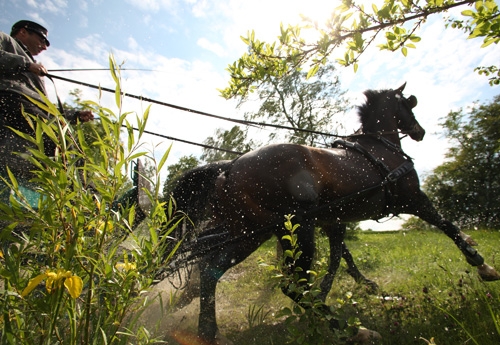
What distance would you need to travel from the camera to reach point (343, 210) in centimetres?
308

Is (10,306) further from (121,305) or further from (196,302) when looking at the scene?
(196,302)

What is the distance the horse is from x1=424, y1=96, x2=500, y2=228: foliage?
61.0 feet

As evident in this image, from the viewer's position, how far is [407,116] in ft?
14.0

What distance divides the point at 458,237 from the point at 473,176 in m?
21.8

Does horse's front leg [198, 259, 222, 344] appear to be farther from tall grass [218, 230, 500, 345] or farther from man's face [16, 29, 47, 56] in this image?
man's face [16, 29, 47, 56]

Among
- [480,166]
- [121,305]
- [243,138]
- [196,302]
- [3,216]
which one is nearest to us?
[3,216]

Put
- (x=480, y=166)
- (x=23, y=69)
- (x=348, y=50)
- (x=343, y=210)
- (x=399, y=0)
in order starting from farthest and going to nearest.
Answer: (x=480, y=166), (x=343, y=210), (x=23, y=69), (x=348, y=50), (x=399, y=0)

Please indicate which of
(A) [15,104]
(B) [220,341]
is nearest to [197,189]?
(B) [220,341]

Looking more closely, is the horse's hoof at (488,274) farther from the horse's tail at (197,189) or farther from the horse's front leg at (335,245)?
the horse's tail at (197,189)

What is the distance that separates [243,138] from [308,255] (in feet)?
30.7

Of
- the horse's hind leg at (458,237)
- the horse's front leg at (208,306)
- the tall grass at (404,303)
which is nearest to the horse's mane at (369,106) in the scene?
the horse's hind leg at (458,237)

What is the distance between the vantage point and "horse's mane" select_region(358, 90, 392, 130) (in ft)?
13.4

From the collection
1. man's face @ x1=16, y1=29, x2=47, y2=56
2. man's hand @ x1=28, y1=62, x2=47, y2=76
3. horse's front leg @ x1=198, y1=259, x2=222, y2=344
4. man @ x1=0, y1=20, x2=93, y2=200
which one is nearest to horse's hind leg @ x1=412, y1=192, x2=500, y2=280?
horse's front leg @ x1=198, y1=259, x2=222, y2=344

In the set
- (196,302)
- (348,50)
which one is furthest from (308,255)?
(196,302)
